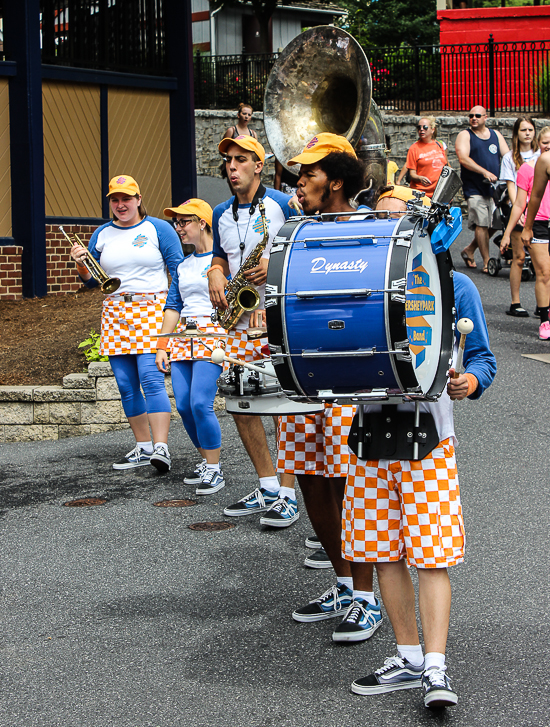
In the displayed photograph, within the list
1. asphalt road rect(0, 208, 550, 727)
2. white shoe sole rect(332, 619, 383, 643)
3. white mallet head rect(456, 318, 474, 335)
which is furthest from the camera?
white shoe sole rect(332, 619, 383, 643)

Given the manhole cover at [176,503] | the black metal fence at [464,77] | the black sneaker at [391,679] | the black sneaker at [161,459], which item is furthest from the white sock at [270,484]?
the black metal fence at [464,77]

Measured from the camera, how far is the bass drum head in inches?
124

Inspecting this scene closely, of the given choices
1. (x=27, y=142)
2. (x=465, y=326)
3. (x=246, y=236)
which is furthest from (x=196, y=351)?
(x=27, y=142)

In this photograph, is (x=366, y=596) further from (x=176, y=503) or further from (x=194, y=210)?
(x=194, y=210)

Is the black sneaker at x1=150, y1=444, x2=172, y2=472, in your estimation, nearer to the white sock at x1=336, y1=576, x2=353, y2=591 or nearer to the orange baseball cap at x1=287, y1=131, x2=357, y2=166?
the white sock at x1=336, y1=576, x2=353, y2=591

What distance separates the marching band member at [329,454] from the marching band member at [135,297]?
2.66 m

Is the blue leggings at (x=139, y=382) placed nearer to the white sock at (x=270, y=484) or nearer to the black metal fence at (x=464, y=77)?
the white sock at (x=270, y=484)

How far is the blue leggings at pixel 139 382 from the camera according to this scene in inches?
267

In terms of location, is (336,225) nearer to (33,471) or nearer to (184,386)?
(184,386)

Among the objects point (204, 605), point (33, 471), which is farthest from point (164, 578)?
point (33, 471)

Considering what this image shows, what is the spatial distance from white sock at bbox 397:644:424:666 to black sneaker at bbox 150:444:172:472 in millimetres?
3428

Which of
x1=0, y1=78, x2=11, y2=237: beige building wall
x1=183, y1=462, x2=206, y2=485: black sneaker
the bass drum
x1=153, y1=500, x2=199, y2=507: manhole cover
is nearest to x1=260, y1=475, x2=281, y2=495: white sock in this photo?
x1=153, y1=500, x2=199, y2=507: manhole cover

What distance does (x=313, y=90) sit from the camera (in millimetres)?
7996

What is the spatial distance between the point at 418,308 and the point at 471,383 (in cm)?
32
